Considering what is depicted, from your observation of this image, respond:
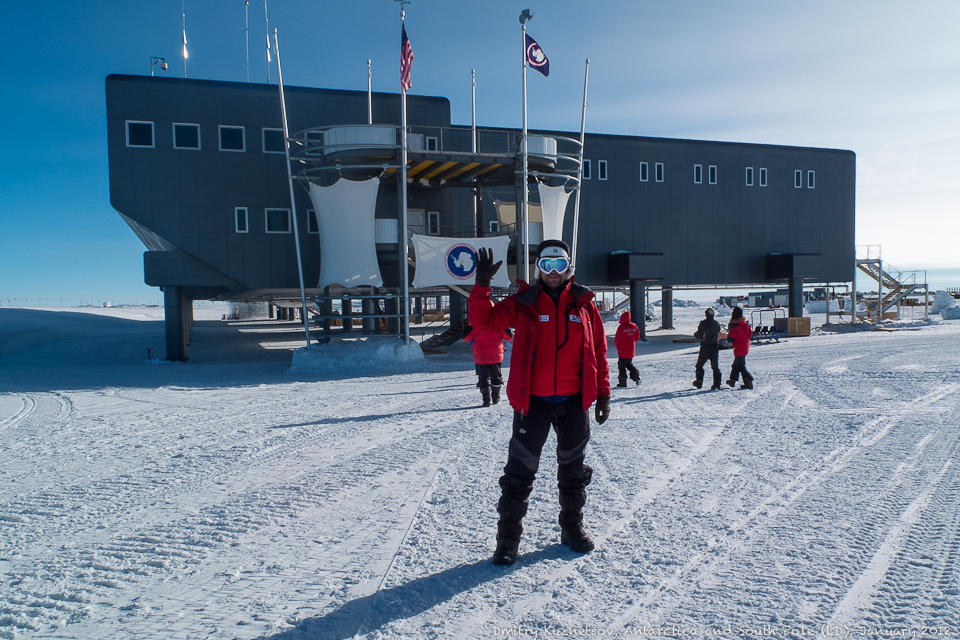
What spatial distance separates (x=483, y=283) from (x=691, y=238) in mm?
25206

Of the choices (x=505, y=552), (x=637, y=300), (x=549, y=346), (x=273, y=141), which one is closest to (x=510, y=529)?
(x=505, y=552)

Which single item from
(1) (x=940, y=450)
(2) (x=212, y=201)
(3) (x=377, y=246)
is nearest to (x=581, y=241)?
(3) (x=377, y=246)

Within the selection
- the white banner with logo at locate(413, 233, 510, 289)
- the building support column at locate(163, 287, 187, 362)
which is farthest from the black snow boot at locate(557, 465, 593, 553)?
the building support column at locate(163, 287, 187, 362)

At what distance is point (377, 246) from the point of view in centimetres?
1955

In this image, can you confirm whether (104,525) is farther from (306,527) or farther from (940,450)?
(940,450)

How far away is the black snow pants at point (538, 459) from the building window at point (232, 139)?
19.7 metres

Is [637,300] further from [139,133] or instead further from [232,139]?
[139,133]

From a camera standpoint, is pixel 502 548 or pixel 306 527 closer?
pixel 502 548

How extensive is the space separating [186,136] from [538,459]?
20.2 metres

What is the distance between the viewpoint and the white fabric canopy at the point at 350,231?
61.3ft

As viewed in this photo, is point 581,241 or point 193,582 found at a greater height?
point 581,241

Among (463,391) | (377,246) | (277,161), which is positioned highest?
(277,161)

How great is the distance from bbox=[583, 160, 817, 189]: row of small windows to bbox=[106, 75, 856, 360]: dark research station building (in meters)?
0.08

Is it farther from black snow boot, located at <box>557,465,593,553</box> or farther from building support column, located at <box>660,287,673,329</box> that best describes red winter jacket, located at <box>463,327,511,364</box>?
building support column, located at <box>660,287,673,329</box>
